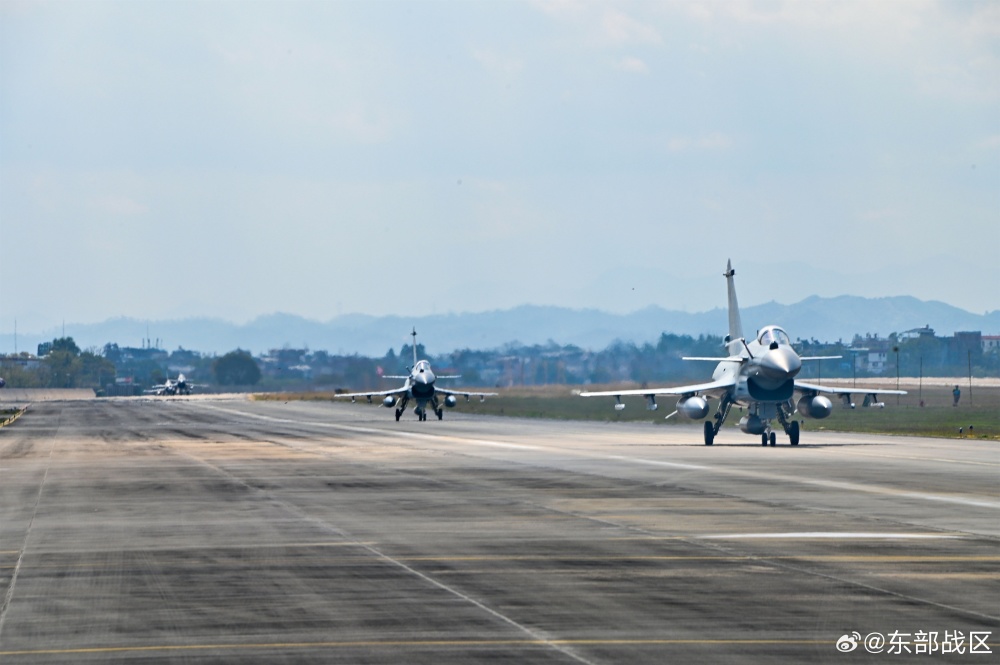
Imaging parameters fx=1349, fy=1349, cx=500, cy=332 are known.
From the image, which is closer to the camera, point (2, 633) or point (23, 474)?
point (2, 633)

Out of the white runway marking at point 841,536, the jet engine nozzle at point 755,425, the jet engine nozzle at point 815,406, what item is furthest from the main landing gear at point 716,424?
the white runway marking at point 841,536

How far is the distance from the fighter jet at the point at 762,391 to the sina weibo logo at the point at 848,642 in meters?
33.0

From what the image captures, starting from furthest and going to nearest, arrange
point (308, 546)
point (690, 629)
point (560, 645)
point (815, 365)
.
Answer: point (815, 365) < point (308, 546) < point (690, 629) < point (560, 645)

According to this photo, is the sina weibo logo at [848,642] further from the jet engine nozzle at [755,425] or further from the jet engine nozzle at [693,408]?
the jet engine nozzle at [755,425]

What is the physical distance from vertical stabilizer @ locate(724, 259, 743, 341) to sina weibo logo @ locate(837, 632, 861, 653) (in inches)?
1583

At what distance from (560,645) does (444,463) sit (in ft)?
88.2

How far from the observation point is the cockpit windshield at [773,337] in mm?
45969

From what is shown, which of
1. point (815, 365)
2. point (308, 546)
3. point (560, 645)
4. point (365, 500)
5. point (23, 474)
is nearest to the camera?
point (560, 645)

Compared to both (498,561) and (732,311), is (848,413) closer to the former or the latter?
(732,311)

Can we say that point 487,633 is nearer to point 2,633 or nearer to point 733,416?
point 2,633

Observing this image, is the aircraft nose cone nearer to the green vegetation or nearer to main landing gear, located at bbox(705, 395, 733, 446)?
main landing gear, located at bbox(705, 395, 733, 446)

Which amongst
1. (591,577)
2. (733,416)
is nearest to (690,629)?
(591,577)

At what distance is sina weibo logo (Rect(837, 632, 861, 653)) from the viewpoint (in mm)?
11234

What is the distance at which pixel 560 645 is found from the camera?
11.4m
